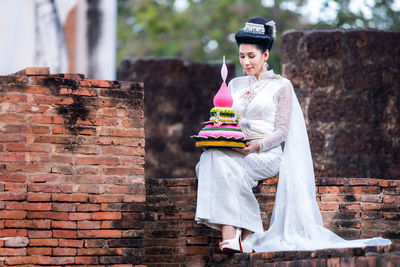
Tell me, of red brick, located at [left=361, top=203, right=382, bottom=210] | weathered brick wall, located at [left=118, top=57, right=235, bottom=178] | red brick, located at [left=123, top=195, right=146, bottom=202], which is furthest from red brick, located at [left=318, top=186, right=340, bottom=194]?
weathered brick wall, located at [left=118, top=57, right=235, bottom=178]

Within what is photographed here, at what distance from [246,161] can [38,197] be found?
53.9 inches

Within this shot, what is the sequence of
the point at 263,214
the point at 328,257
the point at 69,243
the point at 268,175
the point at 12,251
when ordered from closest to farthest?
the point at 328,257, the point at 12,251, the point at 69,243, the point at 268,175, the point at 263,214

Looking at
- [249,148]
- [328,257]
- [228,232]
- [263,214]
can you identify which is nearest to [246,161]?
[249,148]

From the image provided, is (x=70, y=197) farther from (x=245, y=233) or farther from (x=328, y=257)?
(x=328, y=257)

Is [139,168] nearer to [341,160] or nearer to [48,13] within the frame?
[341,160]

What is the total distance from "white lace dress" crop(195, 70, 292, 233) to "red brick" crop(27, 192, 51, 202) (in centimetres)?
97

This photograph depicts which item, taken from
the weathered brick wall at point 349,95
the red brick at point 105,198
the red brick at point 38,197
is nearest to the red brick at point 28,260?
the red brick at point 38,197

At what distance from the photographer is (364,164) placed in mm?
8297

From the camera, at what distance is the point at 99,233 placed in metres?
5.97

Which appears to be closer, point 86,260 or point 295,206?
point 86,260

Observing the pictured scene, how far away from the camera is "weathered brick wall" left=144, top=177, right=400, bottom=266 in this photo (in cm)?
652

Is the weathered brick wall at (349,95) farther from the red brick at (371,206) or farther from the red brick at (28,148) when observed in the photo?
the red brick at (28,148)

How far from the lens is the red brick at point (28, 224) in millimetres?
5855

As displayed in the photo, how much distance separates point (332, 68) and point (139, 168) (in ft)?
9.63
